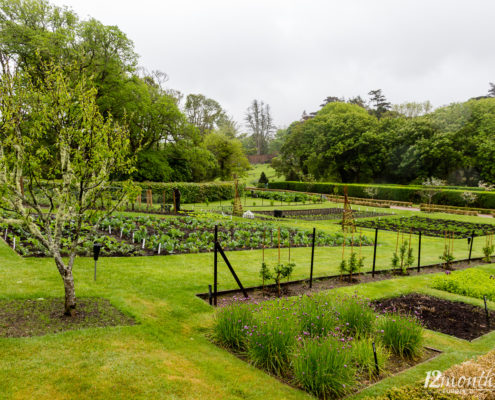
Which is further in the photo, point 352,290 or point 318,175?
point 318,175

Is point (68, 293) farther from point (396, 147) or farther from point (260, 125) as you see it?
point (260, 125)

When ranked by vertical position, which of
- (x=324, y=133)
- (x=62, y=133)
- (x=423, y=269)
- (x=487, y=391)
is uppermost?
(x=324, y=133)

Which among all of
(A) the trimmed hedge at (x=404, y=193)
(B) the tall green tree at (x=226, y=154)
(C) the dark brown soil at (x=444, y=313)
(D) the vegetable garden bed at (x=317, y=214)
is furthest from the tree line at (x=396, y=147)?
(C) the dark brown soil at (x=444, y=313)

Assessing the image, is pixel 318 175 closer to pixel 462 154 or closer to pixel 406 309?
pixel 462 154

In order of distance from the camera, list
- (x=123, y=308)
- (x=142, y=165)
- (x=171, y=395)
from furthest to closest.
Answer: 1. (x=142, y=165)
2. (x=123, y=308)
3. (x=171, y=395)

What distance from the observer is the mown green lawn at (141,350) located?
12.4ft

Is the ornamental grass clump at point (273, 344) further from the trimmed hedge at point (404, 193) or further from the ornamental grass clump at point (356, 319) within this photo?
the trimmed hedge at point (404, 193)

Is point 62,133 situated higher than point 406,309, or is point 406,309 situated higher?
point 62,133

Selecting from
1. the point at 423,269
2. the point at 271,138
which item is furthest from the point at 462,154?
the point at 271,138

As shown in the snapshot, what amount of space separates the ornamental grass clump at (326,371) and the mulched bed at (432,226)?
15.6 m

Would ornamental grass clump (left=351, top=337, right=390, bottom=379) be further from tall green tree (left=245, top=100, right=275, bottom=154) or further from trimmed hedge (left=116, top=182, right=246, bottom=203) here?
tall green tree (left=245, top=100, right=275, bottom=154)

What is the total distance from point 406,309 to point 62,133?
7006mm

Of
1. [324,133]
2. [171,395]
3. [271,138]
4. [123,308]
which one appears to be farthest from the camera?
[271,138]

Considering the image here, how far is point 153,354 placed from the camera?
454 cm
